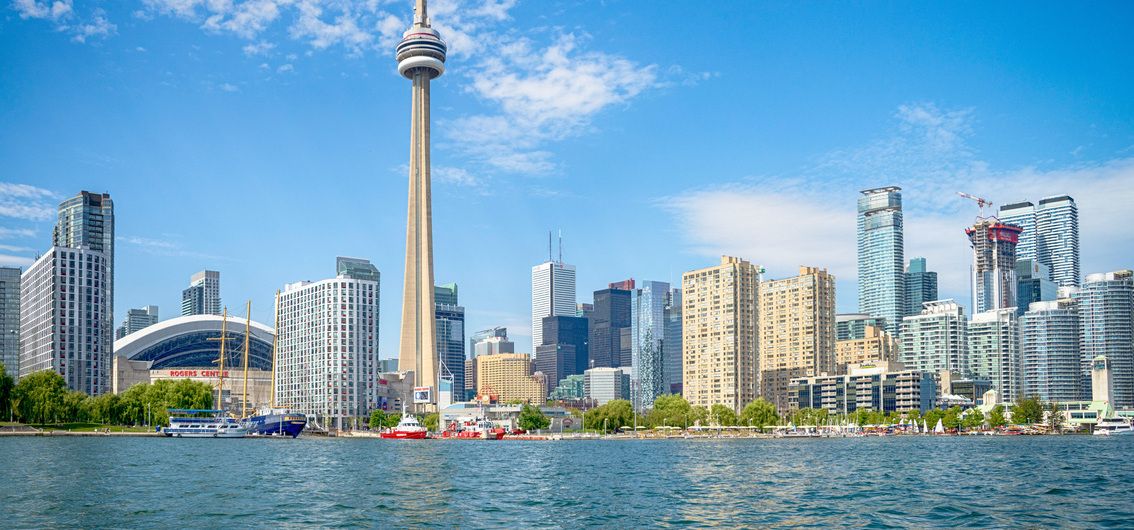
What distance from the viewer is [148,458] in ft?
379

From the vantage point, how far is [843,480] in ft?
286

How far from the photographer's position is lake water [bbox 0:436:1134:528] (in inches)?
2318

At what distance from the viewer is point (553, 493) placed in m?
76.8

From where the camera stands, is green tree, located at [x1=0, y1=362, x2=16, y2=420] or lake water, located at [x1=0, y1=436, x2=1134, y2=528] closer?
lake water, located at [x1=0, y1=436, x2=1134, y2=528]

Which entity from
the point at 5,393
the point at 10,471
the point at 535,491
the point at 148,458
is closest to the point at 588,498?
the point at 535,491

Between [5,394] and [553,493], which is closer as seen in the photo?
[553,493]

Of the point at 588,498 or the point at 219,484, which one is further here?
the point at 219,484

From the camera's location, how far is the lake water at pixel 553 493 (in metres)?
58.9

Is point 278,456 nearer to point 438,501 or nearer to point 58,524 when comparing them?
point 438,501

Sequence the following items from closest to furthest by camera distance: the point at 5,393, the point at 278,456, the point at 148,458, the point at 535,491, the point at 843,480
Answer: the point at 535,491 → the point at 843,480 → the point at 148,458 → the point at 278,456 → the point at 5,393

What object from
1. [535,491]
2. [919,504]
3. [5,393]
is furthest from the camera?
[5,393]

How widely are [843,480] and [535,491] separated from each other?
25.0 meters

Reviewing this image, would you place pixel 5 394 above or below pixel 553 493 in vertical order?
above

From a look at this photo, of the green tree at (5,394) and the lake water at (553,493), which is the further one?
the green tree at (5,394)
